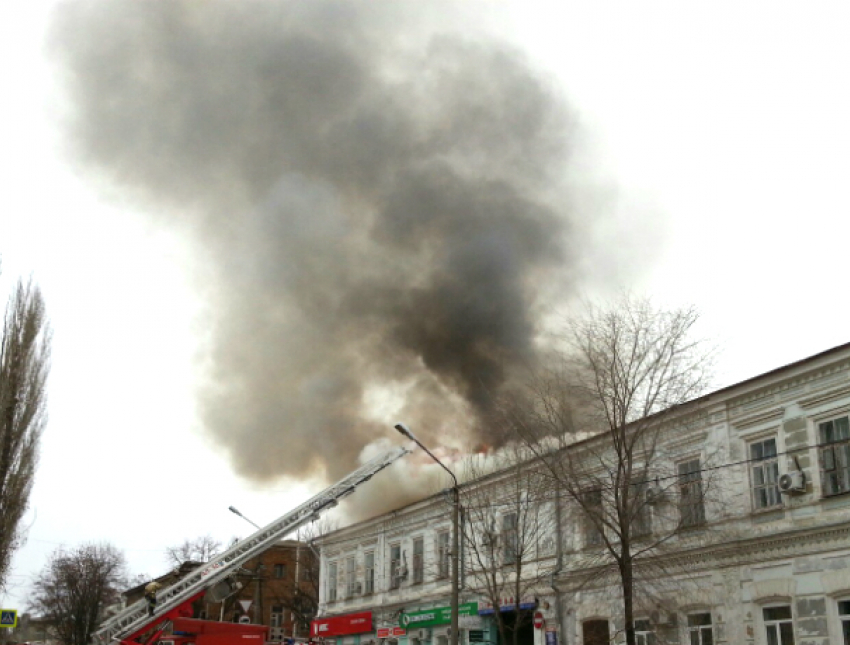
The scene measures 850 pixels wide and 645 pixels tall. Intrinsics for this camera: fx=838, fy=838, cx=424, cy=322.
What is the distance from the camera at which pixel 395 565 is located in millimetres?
37500

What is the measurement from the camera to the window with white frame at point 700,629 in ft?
68.3

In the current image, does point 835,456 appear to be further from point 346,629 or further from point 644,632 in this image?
point 346,629

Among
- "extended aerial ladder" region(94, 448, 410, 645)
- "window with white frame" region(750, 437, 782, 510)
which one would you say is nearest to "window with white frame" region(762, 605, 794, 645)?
"window with white frame" region(750, 437, 782, 510)

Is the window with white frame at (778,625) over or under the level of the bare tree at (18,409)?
under

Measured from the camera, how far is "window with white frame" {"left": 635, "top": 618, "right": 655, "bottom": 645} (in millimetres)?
22097

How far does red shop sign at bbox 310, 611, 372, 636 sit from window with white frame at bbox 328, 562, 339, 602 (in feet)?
4.69

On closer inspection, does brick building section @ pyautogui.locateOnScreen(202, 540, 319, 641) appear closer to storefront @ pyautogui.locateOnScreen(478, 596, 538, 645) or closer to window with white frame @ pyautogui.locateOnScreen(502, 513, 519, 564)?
storefront @ pyautogui.locateOnScreen(478, 596, 538, 645)

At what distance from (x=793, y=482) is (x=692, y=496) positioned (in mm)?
2779

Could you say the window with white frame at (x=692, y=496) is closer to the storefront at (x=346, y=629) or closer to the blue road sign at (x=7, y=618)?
the blue road sign at (x=7, y=618)

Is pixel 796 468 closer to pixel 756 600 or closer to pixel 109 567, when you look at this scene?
pixel 756 600

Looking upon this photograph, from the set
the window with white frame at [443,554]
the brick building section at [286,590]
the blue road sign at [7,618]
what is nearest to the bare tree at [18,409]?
the blue road sign at [7,618]

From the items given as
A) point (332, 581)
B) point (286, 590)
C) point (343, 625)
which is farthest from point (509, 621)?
point (286, 590)

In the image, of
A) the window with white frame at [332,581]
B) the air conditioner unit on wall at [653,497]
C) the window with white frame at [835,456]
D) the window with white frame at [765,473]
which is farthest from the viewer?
the window with white frame at [332,581]

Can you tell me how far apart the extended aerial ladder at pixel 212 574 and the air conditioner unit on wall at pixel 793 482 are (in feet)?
42.2
